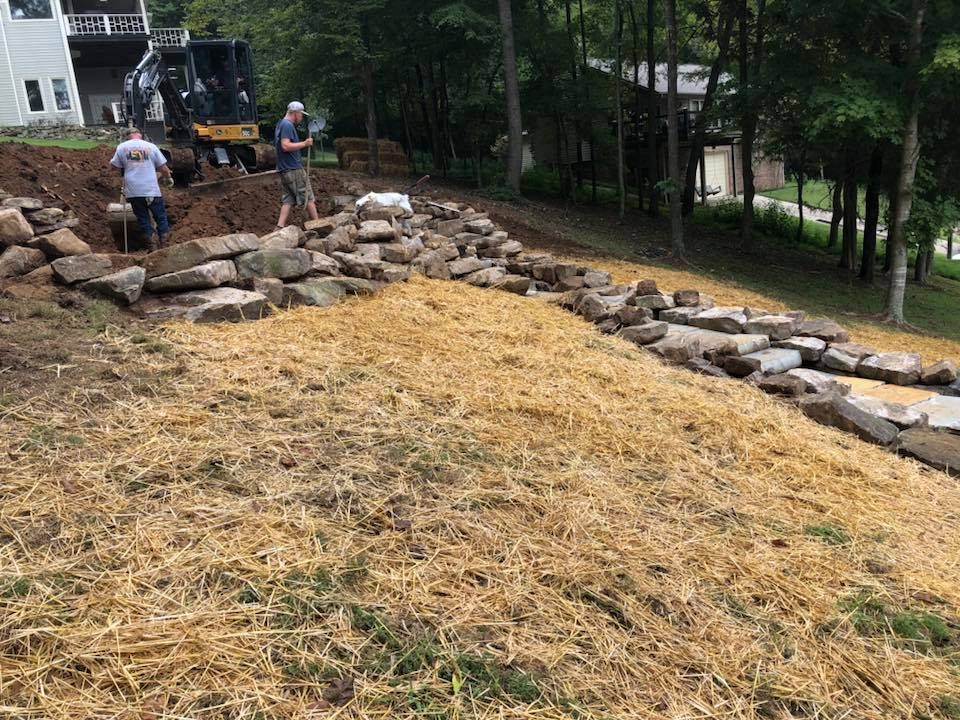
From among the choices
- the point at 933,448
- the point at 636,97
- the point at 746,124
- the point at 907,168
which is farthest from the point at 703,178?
the point at 933,448

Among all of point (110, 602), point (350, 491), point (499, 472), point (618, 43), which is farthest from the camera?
point (618, 43)

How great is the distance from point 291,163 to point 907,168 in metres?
10.2

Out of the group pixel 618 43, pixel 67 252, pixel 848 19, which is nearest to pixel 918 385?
pixel 67 252

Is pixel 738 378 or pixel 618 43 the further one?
pixel 618 43

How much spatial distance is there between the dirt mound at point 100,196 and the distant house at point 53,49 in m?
16.4

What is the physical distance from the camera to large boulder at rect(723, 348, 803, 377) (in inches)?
237

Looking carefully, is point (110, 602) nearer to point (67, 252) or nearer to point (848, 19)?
point (67, 252)

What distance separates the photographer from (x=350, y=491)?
3.34 metres

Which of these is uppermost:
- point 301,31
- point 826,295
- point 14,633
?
point 301,31

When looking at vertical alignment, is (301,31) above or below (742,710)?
above

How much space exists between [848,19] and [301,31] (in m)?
11.2

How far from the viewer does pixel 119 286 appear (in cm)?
570

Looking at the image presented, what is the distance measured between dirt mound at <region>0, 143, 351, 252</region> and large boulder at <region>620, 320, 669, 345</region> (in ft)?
18.4

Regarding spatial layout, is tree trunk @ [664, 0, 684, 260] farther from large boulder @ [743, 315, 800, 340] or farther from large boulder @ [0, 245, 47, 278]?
large boulder @ [0, 245, 47, 278]
